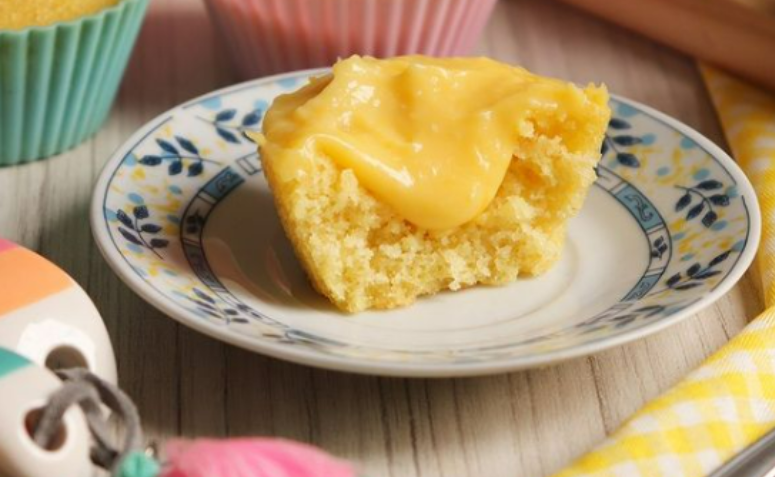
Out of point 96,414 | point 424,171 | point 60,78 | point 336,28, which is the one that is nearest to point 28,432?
point 96,414

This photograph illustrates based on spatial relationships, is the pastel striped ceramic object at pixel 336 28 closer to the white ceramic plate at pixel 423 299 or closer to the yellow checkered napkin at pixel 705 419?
the white ceramic plate at pixel 423 299

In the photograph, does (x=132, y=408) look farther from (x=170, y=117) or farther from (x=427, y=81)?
(x=170, y=117)

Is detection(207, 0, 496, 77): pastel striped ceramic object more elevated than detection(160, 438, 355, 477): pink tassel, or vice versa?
detection(160, 438, 355, 477): pink tassel

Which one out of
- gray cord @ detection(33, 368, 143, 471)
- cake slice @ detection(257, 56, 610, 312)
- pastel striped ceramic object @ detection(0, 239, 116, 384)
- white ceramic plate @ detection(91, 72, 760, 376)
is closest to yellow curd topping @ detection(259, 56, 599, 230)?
cake slice @ detection(257, 56, 610, 312)

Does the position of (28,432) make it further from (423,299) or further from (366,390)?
(423,299)

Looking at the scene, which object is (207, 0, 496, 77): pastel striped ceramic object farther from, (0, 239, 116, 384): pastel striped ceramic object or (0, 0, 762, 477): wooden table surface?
(0, 239, 116, 384): pastel striped ceramic object

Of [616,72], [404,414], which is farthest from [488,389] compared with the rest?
[616,72]
